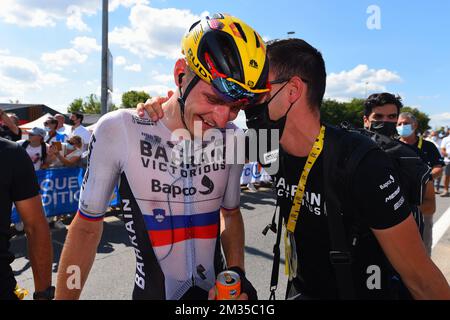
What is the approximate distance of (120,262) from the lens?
17.8 ft

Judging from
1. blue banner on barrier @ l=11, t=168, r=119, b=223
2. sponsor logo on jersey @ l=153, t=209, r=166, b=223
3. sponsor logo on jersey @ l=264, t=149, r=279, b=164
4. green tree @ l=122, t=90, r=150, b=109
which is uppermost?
green tree @ l=122, t=90, r=150, b=109

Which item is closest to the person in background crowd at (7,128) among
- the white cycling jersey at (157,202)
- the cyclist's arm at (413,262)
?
the white cycling jersey at (157,202)

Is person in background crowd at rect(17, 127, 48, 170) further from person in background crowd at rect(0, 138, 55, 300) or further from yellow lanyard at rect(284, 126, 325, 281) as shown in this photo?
yellow lanyard at rect(284, 126, 325, 281)

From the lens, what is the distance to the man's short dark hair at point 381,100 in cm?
381

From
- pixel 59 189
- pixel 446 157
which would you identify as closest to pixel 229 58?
pixel 59 189

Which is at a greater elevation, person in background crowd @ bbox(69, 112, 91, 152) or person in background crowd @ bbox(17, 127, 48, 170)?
person in background crowd @ bbox(69, 112, 91, 152)

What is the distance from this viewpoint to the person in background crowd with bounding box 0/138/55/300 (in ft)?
6.43

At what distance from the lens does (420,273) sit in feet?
5.24

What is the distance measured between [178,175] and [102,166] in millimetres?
413

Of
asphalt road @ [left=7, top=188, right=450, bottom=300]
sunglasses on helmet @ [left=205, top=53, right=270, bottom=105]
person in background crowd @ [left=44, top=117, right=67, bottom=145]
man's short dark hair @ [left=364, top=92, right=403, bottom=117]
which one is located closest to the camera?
sunglasses on helmet @ [left=205, top=53, right=270, bottom=105]

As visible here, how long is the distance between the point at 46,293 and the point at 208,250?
43.8 inches

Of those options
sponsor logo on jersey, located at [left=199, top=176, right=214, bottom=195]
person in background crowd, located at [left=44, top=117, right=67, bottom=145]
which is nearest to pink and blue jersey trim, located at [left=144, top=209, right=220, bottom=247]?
sponsor logo on jersey, located at [left=199, top=176, right=214, bottom=195]

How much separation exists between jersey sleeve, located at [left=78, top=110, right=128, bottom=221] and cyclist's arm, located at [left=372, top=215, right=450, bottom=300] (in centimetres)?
138

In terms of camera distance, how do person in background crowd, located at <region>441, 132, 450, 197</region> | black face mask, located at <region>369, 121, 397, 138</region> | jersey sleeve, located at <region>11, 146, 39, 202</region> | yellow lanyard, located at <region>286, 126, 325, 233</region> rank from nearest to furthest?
yellow lanyard, located at <region>286, 126, 325, 233</region>
jersey sleeve, located at <region>11, 146, 39, 202</region>
black face mask, located at <region>369, 121, 397, 138</region>
person in background crowd, located at <region>441, 132, 450, 197</region>
